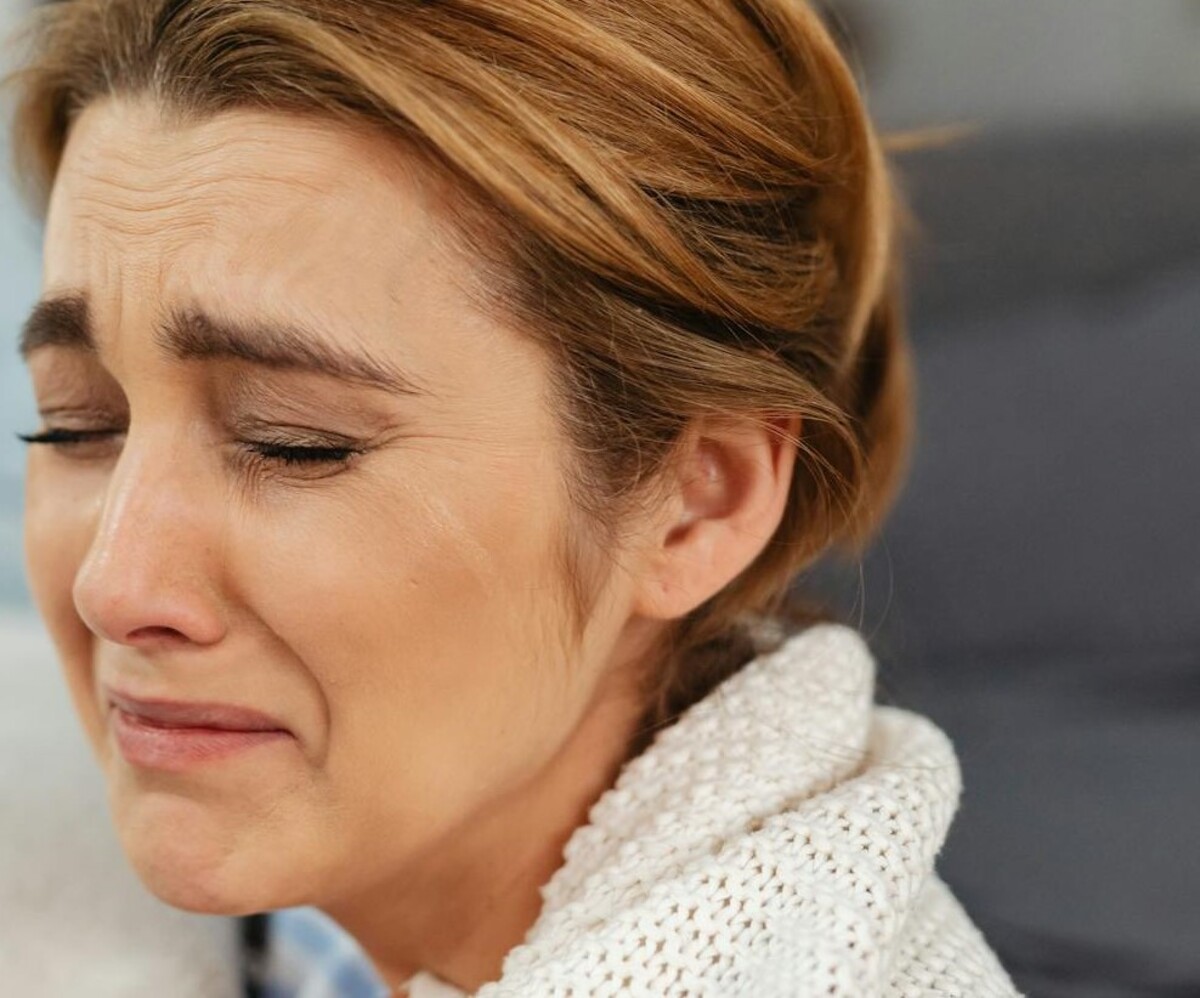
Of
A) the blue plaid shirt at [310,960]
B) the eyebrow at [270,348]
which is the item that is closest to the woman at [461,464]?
the eyebrow at [270,348]

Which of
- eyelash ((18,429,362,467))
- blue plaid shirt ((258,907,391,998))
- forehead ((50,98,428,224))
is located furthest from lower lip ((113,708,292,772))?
blue plaid shirt ((258,907,391,998))

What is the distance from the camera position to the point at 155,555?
82 cm

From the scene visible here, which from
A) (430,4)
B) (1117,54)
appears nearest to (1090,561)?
(1117,54)

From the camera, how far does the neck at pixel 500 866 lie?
100cm

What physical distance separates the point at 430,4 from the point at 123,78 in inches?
8.8

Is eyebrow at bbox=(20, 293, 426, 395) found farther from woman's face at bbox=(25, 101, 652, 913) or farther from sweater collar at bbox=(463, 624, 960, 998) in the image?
sweater collar at bbox=(463, 624, 960, 998)

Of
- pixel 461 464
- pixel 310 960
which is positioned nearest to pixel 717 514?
pixel 461 464

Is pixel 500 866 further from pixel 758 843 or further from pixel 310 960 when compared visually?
pixel 310 960

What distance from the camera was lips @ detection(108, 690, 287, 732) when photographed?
0.87m

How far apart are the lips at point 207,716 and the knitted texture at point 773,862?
0.21 meters

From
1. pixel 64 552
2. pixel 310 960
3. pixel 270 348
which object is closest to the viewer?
pixel 270 348

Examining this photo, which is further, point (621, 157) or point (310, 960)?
point (310, 960)

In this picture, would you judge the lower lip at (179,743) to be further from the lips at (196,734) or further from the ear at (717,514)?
the ear at (717,514)

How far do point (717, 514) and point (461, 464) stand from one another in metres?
0.21
